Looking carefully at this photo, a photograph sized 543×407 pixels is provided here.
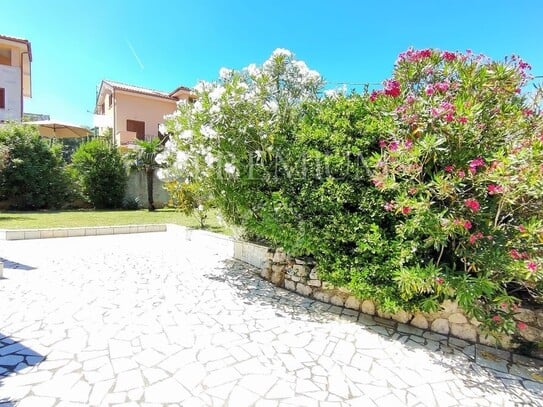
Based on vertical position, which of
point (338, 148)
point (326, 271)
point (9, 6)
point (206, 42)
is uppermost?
point (206, 42)

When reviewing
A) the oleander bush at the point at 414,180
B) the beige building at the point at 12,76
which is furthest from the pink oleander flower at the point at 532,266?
the beige building at the point at 12,76

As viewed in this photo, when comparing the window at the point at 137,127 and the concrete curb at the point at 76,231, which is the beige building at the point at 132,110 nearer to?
the window at the point at 137,127

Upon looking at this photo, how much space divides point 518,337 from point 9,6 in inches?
663

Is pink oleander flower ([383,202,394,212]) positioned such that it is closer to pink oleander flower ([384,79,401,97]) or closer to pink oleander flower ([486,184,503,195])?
pink oleander flower ([486,184,503,195])

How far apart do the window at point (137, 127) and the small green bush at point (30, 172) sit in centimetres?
900

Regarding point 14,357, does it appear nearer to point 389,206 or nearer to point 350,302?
point 350,302

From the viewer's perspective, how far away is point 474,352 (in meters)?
4.43

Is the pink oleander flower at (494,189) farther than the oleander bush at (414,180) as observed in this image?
No

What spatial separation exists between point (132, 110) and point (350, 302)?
28.6 m

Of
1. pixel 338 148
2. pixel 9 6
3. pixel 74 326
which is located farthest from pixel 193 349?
pixel 9 6

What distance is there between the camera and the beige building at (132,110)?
27.5 meters

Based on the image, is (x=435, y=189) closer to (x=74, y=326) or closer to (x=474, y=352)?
(x=474, y=352)

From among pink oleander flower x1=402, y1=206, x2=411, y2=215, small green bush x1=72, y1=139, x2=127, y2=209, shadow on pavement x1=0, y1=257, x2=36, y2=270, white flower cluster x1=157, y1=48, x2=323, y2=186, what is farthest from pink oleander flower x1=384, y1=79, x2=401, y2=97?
small green bush x1=72, y1=139, x2=127, y2=209

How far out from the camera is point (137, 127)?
28.5m
